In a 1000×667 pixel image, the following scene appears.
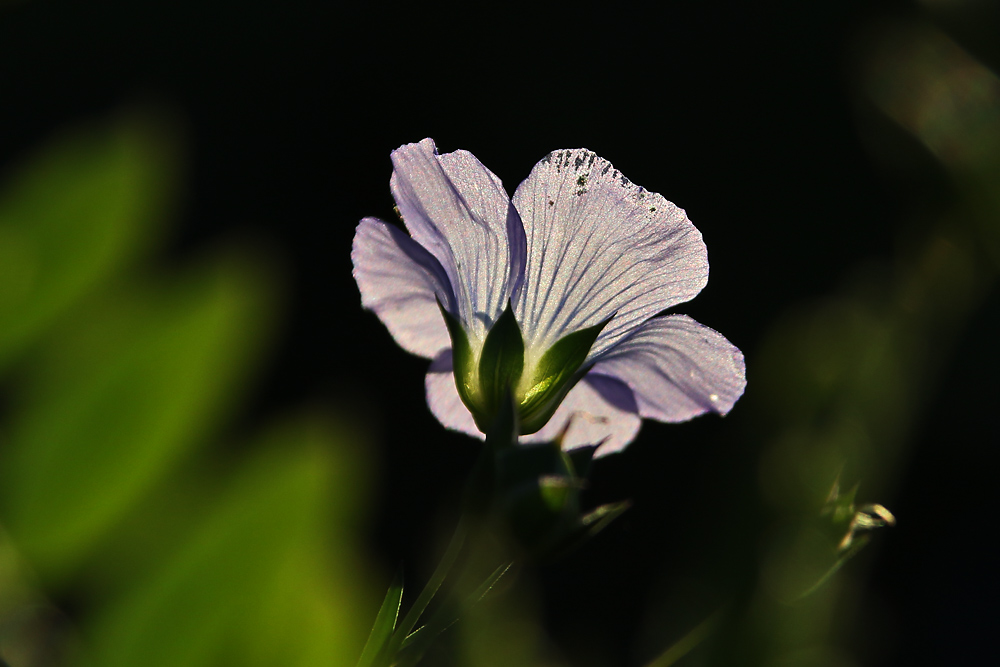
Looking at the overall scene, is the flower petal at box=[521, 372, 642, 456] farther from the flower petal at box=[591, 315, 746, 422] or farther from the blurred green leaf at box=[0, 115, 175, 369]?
the blurred green leaf at box=[0, 115, 175, 369]

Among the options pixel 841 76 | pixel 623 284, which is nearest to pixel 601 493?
pixel 841 76

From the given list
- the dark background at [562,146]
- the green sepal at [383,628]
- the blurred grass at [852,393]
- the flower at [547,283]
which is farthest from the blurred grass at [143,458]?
the dark background at [562,146]

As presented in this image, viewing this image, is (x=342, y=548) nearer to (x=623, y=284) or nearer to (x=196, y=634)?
(x=196, y=634)

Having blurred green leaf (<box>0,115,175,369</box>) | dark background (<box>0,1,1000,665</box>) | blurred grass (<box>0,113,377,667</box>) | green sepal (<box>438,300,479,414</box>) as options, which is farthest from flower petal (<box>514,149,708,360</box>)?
dark background (<box>0,1,1000,665</box>)

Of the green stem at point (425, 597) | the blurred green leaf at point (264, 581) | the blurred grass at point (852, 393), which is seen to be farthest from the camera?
the blurred grass at point (852, 393)

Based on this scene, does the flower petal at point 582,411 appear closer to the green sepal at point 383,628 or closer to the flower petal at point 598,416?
the flower petal at point 598,416

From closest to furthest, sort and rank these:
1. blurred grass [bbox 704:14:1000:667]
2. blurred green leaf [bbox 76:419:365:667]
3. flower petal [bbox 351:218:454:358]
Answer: blurred green leaf [bbox 76:419:365:667] < flower petal [bbox 351:218:454:358] < blurred grass [bbox 704:14:1000:667]

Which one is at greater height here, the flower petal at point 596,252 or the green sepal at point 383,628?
the flower petal at point 596,252
